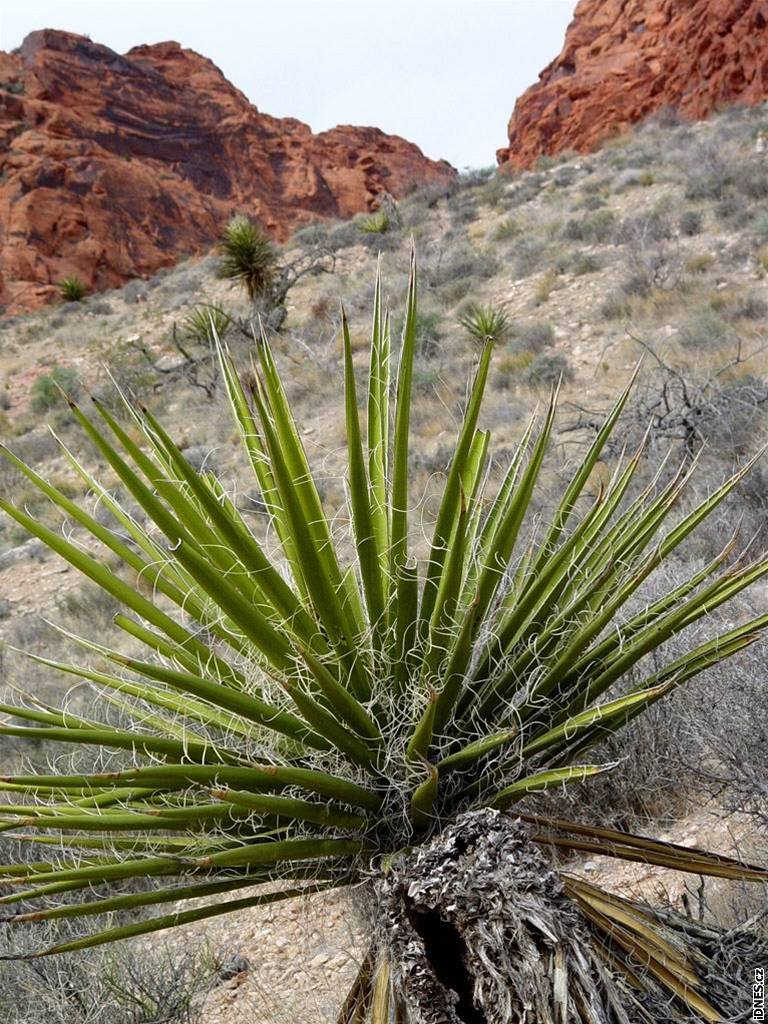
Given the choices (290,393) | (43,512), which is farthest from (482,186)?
(43,512)

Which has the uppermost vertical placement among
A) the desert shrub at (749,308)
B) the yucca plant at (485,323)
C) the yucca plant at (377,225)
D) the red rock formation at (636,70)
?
the red rock formation at (636,70)

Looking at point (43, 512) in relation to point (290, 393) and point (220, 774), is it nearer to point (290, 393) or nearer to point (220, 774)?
point (290, 393)

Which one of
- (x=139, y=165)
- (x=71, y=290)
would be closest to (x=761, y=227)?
(x=71, y=290)

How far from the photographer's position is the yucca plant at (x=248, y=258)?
14906 millimetres

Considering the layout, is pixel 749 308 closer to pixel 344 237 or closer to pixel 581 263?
pixel 581 263

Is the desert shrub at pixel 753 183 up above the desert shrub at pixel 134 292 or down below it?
below

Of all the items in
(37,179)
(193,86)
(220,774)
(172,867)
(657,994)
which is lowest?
(657,994)

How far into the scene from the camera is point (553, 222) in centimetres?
1722

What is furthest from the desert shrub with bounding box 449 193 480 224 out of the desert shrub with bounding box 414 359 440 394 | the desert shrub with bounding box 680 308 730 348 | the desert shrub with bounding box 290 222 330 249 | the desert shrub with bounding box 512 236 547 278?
the desert shrub with bounding box 680 308 730 348

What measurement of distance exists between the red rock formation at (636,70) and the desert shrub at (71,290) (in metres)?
17.9

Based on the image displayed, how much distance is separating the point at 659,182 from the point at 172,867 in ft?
61.4

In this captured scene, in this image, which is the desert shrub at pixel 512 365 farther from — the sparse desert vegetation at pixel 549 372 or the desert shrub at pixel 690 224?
the desert shrub at pixel 690 224

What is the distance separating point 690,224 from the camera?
45.0 feet

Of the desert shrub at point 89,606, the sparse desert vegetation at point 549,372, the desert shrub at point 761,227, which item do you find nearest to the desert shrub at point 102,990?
the sparse desert vegetation at point 549,372
